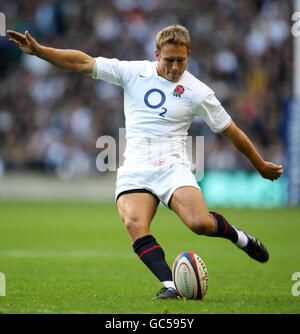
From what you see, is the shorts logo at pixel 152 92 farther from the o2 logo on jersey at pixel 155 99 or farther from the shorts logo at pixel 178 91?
the shorts logo at pixel 178 91

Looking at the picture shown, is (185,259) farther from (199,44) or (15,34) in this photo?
(199,44)

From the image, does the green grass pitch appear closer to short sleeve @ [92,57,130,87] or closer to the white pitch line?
the white pitch line

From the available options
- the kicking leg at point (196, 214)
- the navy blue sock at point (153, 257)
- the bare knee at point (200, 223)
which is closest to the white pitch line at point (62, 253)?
the kicking leg at point (196, 214)

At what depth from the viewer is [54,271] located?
765 centimetres

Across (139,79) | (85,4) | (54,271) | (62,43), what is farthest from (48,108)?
(139,79)

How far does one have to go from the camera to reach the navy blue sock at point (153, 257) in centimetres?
556

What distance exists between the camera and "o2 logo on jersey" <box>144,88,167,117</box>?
19.3 ft

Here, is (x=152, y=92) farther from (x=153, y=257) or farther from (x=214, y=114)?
(x=153, y=257)

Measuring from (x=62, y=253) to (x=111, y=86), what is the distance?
13399 mm

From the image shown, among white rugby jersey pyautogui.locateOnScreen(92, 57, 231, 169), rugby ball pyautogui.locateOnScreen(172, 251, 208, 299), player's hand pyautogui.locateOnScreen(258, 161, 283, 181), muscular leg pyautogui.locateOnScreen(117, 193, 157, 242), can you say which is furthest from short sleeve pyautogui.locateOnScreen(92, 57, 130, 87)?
rugby ball pyautogui.locateOnScreen(172, 251, 208, 299)

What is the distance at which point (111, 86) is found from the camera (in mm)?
22438

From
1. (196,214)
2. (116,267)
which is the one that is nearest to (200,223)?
(196,214)

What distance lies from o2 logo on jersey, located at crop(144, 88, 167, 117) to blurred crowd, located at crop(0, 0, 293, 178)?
1393 centimetres
